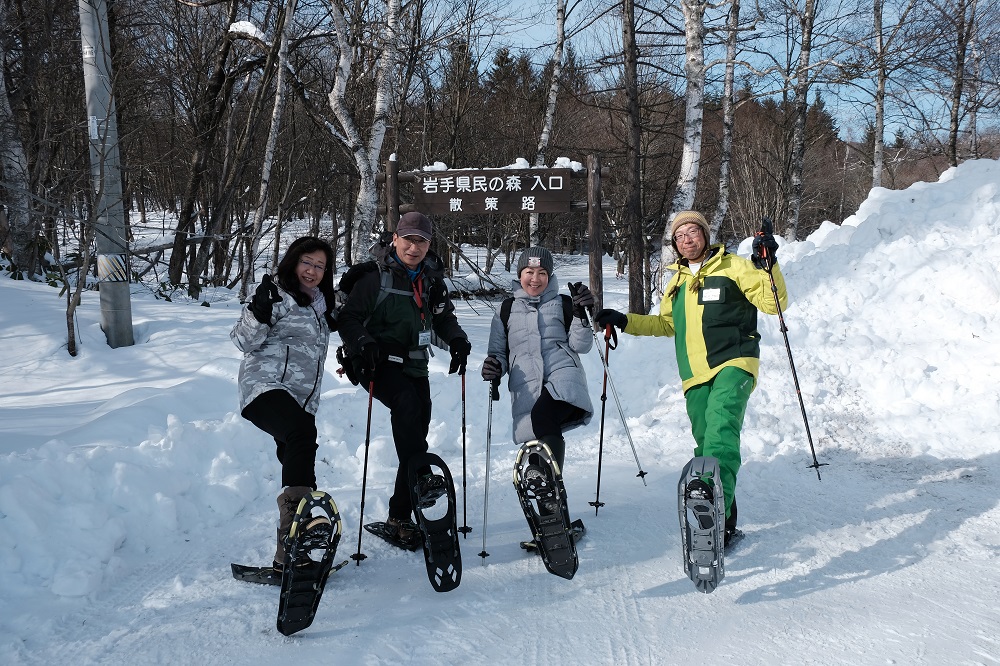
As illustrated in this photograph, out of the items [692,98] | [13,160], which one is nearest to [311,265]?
[692,98]

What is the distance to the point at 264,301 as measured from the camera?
354 cm

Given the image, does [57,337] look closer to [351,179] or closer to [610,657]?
[610,657]

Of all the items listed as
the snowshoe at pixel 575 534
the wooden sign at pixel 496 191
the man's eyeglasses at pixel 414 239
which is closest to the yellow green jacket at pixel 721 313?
the snowshoe at pixel 575 534

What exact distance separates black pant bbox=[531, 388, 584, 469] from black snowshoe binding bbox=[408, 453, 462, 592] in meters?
0.71

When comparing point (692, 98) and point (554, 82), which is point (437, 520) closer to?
point (692, 98)

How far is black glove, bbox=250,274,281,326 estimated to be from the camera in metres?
3.53

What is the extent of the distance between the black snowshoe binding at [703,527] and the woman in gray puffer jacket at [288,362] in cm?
190

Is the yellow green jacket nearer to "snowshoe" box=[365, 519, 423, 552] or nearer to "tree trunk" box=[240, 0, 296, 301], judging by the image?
"snowshoe" box=[365, 519, 423, 552]

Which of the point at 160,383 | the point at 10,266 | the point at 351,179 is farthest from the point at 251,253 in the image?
the point at 351,179

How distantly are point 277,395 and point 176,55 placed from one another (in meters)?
16.2

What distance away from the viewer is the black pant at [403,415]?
3889mm

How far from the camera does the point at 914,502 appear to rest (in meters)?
4.64

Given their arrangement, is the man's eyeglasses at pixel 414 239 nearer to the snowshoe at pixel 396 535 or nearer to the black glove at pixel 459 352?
the black glove at pixel 459 352

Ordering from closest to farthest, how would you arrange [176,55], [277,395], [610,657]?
[610,657] → [277,395] → [176,55]
